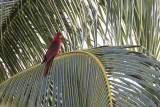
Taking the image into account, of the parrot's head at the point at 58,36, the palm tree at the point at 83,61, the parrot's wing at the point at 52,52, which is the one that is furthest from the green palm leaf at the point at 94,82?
the parrot's head at the point at 58,36

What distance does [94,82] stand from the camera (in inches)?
53.6

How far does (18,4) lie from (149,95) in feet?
4.90

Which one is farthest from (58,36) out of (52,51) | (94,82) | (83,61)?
(94,82)

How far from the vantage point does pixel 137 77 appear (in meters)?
1.36

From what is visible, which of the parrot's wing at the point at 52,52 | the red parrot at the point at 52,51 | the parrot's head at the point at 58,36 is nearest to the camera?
the red parrot at the point at 52,51

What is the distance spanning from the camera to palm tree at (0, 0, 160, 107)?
1.32 m

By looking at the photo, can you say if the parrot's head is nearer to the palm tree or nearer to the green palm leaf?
the palm tree

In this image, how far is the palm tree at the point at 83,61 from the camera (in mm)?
1315

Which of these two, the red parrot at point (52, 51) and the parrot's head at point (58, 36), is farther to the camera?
the parrot's head at point (58, 36)

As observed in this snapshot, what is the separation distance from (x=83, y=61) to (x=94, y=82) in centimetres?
22

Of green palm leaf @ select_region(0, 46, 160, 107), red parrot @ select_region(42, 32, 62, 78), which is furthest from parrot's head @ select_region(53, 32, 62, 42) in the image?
green palm leaf @ select_region(0, 46, 160, 107)

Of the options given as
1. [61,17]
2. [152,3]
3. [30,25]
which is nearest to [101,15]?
[61,17]

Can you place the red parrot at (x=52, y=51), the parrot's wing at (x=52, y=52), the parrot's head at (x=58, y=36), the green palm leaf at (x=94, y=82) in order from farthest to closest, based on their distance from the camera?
the parrot's head at (x=58, y=36) → the parrot's wing at (x=52, y=52) → the red parrot at (x=52, y=51) → the green palm leaf at (x=94, y=82)

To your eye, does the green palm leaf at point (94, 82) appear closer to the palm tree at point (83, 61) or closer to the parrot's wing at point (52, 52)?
the palm tree at point (83, 61)
